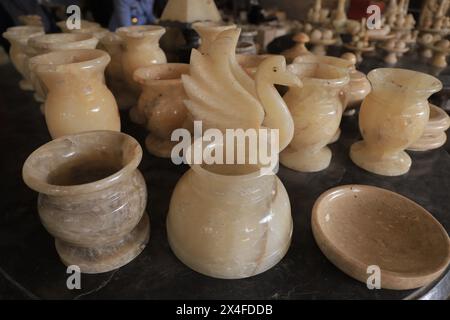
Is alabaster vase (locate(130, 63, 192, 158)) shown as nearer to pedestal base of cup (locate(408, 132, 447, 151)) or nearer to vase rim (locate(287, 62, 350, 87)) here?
vase rim (locate(287, 62, 350, 87))

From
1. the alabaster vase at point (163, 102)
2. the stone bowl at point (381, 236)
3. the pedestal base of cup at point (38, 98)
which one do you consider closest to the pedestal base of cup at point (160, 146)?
the alabaster vase at point (163, 102)

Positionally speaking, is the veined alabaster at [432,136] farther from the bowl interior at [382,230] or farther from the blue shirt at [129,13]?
the blue shirt at [129,13]

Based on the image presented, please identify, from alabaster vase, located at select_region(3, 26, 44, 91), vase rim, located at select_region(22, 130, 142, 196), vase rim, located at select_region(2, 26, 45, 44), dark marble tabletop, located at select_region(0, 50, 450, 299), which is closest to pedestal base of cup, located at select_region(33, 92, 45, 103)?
alabaster vase, located at select_region(3, 26, 44, 91)

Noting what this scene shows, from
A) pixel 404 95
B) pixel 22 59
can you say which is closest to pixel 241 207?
pixel 404 95

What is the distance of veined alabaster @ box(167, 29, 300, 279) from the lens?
76 centimetres

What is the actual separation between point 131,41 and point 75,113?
440 millimetres

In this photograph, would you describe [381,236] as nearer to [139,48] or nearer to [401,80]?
[401,80]

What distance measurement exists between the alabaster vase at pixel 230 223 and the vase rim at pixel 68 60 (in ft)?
1.53

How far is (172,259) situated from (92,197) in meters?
0.26

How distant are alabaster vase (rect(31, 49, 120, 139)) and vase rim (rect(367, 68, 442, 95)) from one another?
0.88 m

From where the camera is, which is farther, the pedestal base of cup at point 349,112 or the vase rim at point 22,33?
the pedestal base of cup at point 349,112

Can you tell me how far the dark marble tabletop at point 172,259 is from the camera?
77 centimetres
